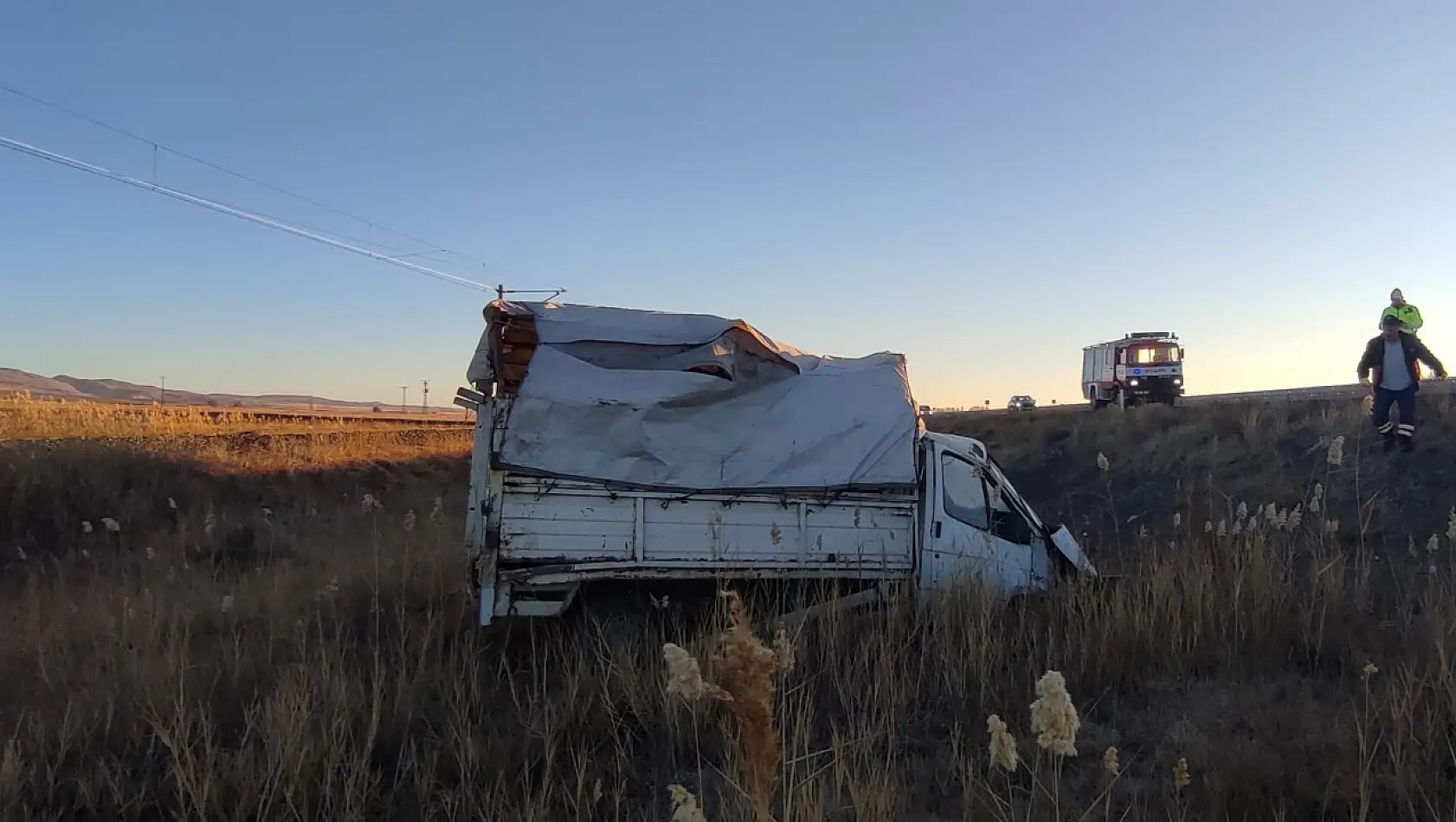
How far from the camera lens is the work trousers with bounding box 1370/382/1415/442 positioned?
36.5 feet

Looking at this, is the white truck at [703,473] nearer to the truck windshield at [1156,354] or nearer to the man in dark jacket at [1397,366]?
the man in dark jacket at [1397,366]

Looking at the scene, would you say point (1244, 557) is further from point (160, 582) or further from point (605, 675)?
point (160, 582)

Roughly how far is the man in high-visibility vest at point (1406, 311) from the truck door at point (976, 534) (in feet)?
22.7

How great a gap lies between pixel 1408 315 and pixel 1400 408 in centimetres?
133

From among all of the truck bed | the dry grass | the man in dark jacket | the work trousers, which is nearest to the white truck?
the truck bed

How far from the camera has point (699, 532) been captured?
6.90m

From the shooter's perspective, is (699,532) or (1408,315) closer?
(699,532)

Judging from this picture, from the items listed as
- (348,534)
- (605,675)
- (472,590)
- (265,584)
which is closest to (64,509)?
(348,534)

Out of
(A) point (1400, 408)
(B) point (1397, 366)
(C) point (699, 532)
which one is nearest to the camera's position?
(C) point (699, 532)

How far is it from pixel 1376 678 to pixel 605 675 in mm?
4454

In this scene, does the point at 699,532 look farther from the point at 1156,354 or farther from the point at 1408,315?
the point at 1156,354

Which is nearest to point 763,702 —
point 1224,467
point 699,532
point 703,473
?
point 699,532

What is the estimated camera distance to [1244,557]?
665 cm

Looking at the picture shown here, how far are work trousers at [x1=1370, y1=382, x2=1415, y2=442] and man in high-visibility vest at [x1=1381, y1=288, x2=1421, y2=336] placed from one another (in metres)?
0.78
